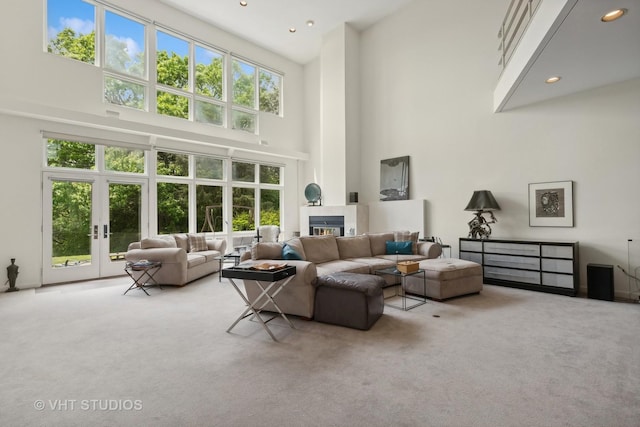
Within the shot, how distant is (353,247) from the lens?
5625 millimetres

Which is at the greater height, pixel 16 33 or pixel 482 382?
pixel 16 33

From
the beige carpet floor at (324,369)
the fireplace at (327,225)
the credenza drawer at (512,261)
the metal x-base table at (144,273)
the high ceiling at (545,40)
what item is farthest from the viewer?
the fireplace at (327,225)

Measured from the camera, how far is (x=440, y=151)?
268 inches

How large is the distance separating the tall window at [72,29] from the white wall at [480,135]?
599 cm

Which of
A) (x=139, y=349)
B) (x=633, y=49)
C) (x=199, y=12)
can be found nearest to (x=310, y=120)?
(x=199, y=12)

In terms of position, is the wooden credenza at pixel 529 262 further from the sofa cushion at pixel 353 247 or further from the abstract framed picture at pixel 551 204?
the sofa cushion at pixel 353 247

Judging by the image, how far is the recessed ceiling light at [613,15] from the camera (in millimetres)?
2909

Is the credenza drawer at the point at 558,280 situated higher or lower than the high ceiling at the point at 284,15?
lower

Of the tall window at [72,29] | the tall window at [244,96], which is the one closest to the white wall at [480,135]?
the tall window at [244,96]

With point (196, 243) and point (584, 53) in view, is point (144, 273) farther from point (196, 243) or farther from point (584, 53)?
point (584, 53)

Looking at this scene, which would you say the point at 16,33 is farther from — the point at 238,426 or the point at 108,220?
the point at 238,426

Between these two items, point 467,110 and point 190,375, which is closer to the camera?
point 190,375

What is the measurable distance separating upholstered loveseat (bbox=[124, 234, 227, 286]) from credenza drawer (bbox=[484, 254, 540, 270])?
5203 mm

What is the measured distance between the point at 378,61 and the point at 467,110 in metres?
2.85
